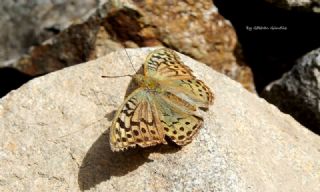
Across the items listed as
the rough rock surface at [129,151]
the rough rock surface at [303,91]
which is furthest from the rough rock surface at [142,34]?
the rough rock surface at [129,151]

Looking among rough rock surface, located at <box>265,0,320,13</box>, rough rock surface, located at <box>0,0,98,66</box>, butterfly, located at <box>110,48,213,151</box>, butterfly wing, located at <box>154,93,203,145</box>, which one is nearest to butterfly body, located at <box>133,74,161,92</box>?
butterfly, located at <box>110,48,213,151</box>

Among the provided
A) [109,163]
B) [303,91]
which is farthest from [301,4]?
[109,163]

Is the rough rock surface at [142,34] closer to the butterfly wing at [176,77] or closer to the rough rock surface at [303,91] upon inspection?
the rough rock surface at [303,91]

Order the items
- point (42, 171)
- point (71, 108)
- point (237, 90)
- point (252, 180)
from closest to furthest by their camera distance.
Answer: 1. point (252, 180)
2. point (42, 171)
3. point (71, 108)
4. point (237, 90)

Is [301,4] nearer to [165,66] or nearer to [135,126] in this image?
[165,66]

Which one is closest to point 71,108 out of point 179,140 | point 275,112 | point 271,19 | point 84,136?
point 84,136

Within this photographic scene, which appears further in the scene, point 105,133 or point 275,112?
point 275,112

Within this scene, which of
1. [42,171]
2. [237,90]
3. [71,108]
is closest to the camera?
[42,171]

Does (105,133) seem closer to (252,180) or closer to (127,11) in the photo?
(252,180)
